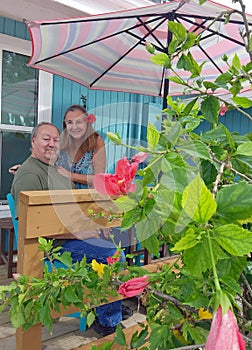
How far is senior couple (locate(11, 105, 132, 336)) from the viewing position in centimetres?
196

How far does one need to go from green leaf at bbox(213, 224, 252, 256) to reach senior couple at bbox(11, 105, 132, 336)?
142cm

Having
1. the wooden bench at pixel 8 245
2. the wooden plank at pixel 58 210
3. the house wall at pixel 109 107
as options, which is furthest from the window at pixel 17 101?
the wooden plank at pixel 58 210

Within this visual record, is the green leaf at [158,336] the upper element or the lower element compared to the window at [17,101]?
lower

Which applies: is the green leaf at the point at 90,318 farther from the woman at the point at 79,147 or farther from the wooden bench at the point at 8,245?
the wooden bench at the point at 8,245

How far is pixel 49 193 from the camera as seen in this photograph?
1382 millimetres

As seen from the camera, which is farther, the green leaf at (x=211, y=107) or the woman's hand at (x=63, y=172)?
the woman's hand at (x=63, y=172)

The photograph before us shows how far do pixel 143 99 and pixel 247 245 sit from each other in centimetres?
518

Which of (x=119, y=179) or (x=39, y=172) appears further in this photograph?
(x=39, y=172)

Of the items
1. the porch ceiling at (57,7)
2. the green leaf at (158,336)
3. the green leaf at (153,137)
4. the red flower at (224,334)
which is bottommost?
the green leaf at (158,336)

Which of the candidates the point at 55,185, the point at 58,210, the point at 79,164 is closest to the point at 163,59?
the point at 58,210

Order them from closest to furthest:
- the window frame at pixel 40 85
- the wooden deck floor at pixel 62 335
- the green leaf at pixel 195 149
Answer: the green leaf at pixel 195 149 < the wooden deck floor at pixel 62 335 < the window frame at pixel 40 85

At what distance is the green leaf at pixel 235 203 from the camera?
0.36 metres

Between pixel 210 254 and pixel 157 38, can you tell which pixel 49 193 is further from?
pixel 157 38


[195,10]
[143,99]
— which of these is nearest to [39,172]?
[195,10]
